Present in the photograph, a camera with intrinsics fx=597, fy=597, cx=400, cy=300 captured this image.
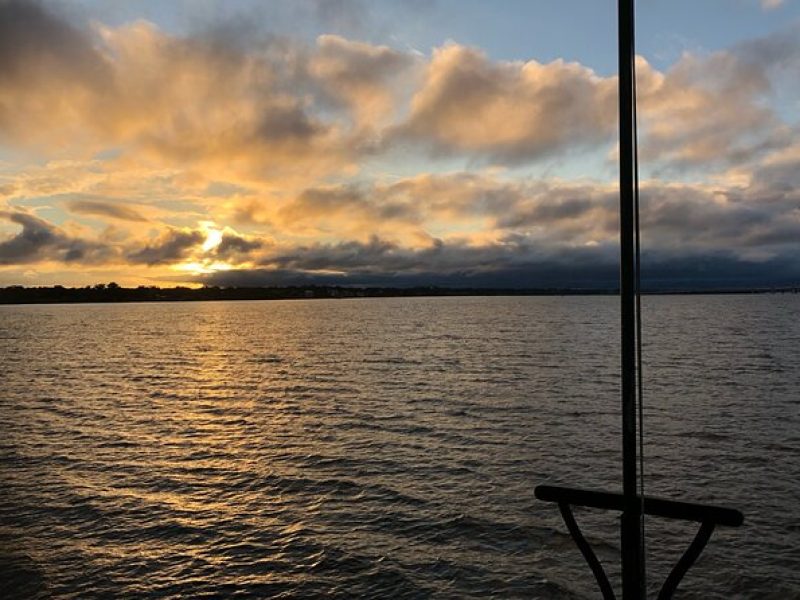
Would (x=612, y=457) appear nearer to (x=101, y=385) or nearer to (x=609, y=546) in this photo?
(x=609, y=546)

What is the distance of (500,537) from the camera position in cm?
1612

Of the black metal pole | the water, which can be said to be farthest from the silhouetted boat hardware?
the water

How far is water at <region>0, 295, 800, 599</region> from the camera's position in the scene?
14000mm

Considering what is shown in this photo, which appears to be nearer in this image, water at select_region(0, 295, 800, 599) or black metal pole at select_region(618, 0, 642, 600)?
black metal pole at select_region(618, 0, 642, 600)

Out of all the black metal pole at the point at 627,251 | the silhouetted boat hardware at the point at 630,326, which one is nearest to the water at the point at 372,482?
the silhouetted boat hardware at the point at 630,326

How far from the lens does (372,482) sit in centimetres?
2089

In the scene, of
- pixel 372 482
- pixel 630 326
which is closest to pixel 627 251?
pixel 630 326

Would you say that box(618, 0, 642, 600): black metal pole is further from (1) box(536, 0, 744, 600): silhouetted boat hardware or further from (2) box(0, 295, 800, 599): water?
(2) box(0, 295, 800, 599): water

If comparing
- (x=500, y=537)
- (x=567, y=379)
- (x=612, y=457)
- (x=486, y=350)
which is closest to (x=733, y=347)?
(x=486, y=350)

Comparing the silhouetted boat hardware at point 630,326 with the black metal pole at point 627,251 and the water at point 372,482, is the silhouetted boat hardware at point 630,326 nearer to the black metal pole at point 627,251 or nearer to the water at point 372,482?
the black metal pole at point 627,251

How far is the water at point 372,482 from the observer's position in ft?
45.9

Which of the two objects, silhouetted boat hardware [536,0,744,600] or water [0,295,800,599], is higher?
silhouetted boat hardware [536,0,744,600]

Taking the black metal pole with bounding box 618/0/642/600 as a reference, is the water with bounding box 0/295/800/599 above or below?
below

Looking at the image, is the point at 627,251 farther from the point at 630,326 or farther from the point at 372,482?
the point at 372,482
